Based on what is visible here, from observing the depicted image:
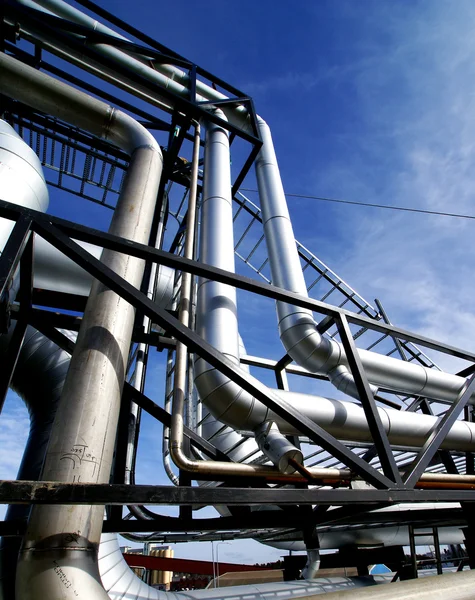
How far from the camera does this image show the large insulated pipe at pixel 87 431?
50.0 inches

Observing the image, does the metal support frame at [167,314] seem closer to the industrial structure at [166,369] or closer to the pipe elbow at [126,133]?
the industrial structure at [166,369]

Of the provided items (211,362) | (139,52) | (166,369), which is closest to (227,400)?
(211,362)

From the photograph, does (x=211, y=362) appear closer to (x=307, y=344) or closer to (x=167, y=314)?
(x=167, y=314)

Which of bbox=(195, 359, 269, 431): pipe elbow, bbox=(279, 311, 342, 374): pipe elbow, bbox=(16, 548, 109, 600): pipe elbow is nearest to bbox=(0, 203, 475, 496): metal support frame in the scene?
bbox=(195, 359, 269, 431): pipe elbow

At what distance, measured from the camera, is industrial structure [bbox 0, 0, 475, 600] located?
149cm

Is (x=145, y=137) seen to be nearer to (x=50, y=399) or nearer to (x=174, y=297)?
(x=174, y=297)

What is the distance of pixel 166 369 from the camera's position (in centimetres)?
429

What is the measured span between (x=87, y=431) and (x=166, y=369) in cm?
276

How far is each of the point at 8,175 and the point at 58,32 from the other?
2298 millimetres

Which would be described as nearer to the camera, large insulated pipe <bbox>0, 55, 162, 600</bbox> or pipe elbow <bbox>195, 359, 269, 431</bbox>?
large insulated pipe <bbox>0, 55, 162, 600</bbox>

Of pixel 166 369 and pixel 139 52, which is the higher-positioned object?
pixel 139 52

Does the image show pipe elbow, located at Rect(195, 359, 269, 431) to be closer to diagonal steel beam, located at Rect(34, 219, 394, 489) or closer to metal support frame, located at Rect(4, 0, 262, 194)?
diagonal steel beam, located at Rect(34, 219, 394, 489)

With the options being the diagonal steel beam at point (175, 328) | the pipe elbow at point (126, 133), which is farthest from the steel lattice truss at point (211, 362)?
the pipe elbow at point (126, 133)

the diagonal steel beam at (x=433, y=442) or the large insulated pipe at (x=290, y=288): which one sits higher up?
the large insulated pipe at (x=290, y=288)
